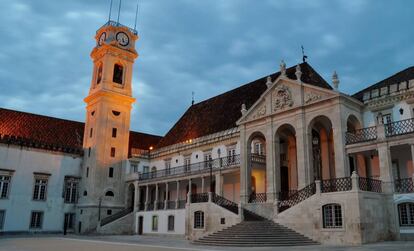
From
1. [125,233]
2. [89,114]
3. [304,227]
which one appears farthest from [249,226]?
[89,114]

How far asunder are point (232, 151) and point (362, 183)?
44.4ft

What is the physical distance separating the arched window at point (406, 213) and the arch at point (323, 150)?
639cm

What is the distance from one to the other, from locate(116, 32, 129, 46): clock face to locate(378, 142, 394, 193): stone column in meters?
29.9

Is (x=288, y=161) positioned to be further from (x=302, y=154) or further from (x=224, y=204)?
(x=224, y=204)

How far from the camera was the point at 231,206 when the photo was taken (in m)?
24.7

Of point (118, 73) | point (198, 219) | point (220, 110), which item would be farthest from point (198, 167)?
point (118, 73)

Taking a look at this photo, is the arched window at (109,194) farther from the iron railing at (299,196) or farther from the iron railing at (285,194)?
the iron railing at (299,196)

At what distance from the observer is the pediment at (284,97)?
924 inches

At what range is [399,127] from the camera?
69.8 feet

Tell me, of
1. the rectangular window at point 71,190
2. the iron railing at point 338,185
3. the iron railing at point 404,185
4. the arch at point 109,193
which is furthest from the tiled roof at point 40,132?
the iron railing at point 404,185

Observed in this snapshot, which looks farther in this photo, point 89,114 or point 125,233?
point 89,114

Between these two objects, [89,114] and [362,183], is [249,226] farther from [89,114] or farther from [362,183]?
[89,114]

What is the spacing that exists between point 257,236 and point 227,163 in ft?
35.7

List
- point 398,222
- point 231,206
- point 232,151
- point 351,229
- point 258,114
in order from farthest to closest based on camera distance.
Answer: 1. point 232,151
2. point 258,114
3. point 231,206
4. point 398,222
5. point 351,229
